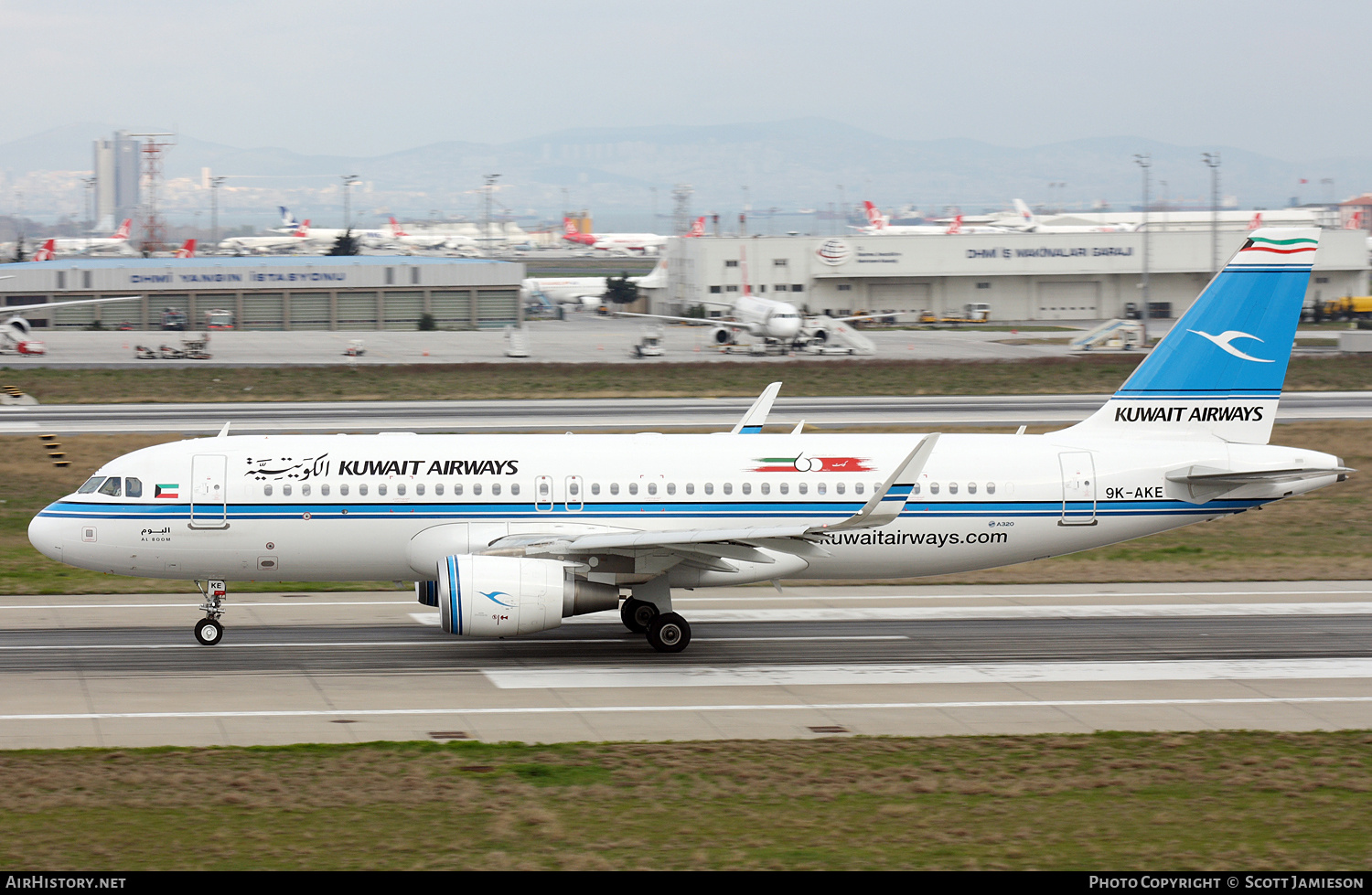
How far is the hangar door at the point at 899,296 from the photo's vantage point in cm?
14338

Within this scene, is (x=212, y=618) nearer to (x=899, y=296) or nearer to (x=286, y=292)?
(x=286, y=292)

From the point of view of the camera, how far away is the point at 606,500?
2555 cm

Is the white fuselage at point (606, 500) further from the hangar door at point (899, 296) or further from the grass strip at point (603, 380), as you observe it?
the hangar door at point (899, 296)

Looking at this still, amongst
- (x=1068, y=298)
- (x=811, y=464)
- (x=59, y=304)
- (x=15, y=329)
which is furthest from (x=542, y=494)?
(x=1068, y=298)

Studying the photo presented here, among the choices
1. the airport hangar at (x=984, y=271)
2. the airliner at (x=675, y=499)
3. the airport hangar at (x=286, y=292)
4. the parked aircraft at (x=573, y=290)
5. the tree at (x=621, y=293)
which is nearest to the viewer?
the airliner at (x=675, y=499)

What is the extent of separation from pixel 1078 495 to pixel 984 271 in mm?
119003

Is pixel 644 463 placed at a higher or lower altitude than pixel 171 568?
higher

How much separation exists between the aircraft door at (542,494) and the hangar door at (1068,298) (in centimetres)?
12613

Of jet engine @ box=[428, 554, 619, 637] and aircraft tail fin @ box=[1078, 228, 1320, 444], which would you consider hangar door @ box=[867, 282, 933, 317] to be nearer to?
aircraft tail fin @ box=[1078, 228, 1320, 444]

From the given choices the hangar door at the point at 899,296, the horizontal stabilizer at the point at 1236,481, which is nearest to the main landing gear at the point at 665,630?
the horizontal stabilizer at the point at 1236,481

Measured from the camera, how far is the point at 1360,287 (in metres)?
142
